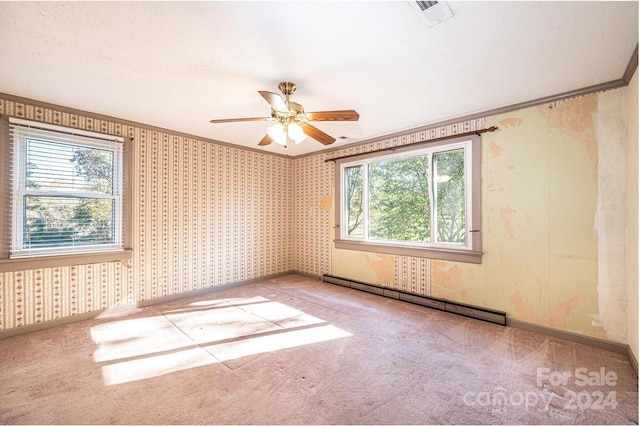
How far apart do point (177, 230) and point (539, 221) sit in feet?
14.9

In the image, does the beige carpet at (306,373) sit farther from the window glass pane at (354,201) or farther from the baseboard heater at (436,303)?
the window glass pane at (354,201)

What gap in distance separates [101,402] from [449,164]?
13.4 ft

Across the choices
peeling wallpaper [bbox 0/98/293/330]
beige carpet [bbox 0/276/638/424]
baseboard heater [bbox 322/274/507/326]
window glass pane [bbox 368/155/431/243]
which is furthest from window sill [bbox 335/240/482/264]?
peeling wallpaper [bbox 0/98/293/330]

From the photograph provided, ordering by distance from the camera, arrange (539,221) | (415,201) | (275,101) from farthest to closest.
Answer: (415,201) < (539,221) < (275,101)

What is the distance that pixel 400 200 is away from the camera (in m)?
4.21

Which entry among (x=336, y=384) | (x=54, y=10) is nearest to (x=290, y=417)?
(x=336, y=384)

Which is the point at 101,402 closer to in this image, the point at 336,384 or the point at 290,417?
the point at 290,417

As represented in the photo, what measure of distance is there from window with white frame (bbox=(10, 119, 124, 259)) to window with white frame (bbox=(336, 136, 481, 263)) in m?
3.25

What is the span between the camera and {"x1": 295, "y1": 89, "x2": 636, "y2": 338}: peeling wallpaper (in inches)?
106

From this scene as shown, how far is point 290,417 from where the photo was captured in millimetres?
1733

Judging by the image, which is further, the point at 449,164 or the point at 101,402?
the point at 449,164

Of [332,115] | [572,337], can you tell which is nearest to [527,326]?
[572,337]

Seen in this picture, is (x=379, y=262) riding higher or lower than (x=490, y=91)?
lower

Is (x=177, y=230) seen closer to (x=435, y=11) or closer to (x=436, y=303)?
(x=436, y=303)
